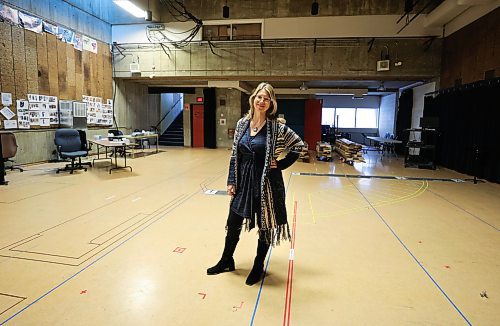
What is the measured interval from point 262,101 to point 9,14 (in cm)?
839

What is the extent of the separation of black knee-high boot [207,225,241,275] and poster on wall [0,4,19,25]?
8.37m

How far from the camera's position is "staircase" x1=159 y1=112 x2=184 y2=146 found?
15.5 metres

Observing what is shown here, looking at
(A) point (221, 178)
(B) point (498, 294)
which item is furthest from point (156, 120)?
(B) point (498, 294)

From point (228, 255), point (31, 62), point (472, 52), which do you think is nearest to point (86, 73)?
point (31, 62)

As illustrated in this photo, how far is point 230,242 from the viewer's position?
2455 mm

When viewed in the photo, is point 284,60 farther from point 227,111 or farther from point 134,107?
point 134,107

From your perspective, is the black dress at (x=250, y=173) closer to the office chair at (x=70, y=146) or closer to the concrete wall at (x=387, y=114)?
the office chair at (x=70, y=146)

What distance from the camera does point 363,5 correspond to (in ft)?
32.8

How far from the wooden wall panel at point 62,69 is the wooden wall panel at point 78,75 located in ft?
1.45

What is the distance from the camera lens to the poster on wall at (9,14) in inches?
283

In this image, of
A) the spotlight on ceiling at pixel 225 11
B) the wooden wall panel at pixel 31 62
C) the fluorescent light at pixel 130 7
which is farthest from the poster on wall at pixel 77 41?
the spotlight on ceiling at pixel 225 11

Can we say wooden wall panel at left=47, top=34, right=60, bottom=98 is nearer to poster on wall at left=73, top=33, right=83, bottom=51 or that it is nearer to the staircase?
poster on wall at left=73, top=33, right=83, bottom=51

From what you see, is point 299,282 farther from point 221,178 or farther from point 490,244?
point 221,178

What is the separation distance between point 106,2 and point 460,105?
11915 mm
